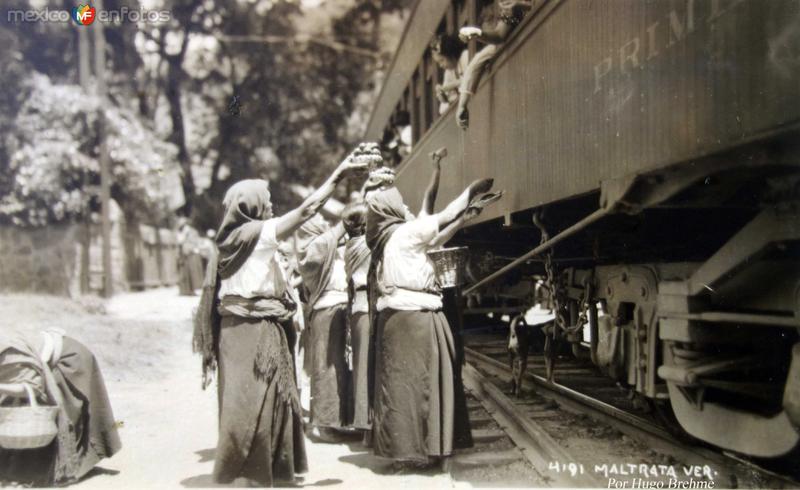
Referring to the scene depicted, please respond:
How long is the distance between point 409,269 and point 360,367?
1.27 meters

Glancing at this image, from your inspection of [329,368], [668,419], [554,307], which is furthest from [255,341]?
[554,307]

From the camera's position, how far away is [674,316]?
141 inches

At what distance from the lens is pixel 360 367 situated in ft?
16.5

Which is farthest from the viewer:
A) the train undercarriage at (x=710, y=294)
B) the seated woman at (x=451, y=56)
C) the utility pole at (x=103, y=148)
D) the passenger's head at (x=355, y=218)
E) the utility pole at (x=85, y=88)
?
the utility pole at (x=103, y=148)

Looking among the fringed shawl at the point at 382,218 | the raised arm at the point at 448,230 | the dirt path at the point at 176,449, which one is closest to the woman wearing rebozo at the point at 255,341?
the dirt path at the point at 176,449

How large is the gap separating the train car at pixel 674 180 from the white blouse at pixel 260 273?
62.3 inches

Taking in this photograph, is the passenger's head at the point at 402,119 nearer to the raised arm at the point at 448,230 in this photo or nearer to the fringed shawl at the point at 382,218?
the fringed shawl at the point at 382,218

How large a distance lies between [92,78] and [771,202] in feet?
26.4

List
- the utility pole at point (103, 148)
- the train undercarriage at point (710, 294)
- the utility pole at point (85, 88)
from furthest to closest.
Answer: the utility pole at point (103, 148)
the utility pole at point (85, 88)
the train undercarriage at point (710, 294)

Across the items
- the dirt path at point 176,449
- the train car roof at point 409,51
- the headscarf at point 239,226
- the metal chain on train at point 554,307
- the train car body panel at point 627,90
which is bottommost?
the dirt path at point 176,449

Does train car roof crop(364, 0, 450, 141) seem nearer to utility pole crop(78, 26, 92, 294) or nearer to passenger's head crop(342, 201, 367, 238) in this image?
passenger's head crop(342, 201, 367, 238)

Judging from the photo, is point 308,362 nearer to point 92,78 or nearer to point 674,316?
point 674,316

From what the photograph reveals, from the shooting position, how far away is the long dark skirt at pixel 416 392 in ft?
13.2

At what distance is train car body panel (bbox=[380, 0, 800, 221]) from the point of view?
8.04 feet
